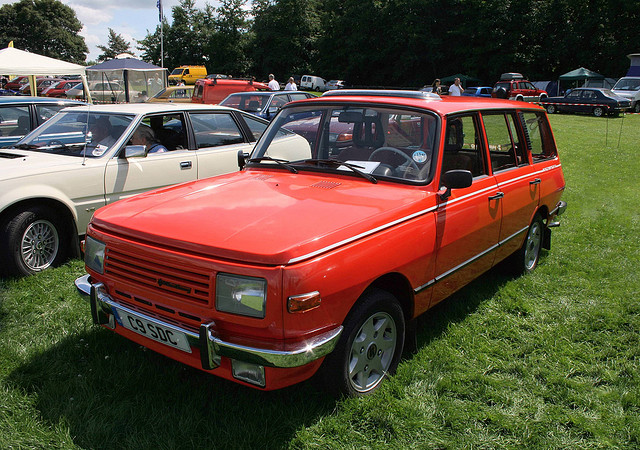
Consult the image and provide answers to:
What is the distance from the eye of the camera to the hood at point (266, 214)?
260 cm

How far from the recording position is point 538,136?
17.6 ft

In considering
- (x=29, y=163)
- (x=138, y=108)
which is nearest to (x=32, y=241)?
(x=29, y=163)

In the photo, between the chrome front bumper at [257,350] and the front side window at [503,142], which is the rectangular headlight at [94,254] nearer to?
the chrome front bumper at [257,350]

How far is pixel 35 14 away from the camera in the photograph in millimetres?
81188

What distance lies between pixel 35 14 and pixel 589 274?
95468 mm

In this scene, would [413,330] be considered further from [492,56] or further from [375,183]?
[492,56]

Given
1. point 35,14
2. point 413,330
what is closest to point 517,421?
point 413,330

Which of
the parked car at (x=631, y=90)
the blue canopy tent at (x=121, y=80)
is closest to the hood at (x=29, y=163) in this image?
the blue canopy tent at (x=121, y=80)

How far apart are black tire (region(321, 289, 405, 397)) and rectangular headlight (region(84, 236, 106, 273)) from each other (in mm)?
1464

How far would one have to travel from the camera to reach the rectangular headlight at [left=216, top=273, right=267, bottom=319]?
2477mm

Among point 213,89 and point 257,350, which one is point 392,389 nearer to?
point 257,350

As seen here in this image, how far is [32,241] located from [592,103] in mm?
28921

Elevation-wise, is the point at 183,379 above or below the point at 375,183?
below

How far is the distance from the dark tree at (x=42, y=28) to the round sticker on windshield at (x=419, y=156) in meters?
91.2
